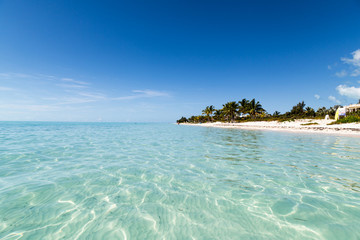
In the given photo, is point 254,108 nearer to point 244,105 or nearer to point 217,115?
point 244,105

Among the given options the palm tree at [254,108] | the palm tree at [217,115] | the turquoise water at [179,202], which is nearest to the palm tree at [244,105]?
the palm tree at [254,108]

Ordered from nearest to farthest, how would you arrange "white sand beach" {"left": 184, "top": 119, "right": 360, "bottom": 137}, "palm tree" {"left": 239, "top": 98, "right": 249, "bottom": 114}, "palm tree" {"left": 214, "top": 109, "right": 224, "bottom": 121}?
1. "white sand beach" {"left": 184, "top": 119, "right": 360, "bottom": 137}
2. "palm tree" {"left": 239, "top": 98, "right": 249, "bottom": 114}
3. "palm tree" {"left": 214, "top": 109, "right": 224, "bottom": 121}

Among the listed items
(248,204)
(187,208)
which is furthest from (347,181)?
(187,208)

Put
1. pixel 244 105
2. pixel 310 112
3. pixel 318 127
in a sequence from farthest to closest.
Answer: pixel 244 105, pixel 310 112, pixel 318 127

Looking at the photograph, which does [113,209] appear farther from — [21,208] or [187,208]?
[21,208]

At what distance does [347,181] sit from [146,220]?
6.41 meters

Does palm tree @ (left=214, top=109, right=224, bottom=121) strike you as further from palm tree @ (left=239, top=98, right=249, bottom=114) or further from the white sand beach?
the white sand beach

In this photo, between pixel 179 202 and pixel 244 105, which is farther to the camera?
pixel 244 105

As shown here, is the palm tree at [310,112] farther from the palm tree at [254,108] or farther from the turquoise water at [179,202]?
the turquoise water at [179,202]

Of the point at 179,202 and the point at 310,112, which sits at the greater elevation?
the point at 310,112

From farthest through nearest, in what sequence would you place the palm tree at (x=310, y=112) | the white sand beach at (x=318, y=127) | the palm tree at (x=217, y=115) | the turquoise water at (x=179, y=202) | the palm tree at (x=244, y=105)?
the palm tree at (x=217, y=115)
the palm tree at (x=244, y=105)
the palm tree at (x=310, y=112)
the white sand beach at (x=318, y=127)
the turquoise water at (x=179, y=202)

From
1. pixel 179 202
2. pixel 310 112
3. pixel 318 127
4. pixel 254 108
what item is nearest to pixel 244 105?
pixel 254 108

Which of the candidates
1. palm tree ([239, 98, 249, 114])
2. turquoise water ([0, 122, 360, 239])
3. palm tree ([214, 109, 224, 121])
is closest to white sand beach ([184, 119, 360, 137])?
turquoise water ([0, 122, 360, 239])

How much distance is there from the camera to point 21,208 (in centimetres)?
358
